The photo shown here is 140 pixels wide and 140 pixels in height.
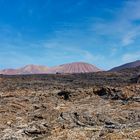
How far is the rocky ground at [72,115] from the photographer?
20.8 m

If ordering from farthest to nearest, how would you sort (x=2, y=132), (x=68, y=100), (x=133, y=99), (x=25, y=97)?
(x=25, y=97) → (x=68, y=100) → (x=133, y=99) → (x=2, y=132)

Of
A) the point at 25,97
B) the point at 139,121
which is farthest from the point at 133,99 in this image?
the point at 25,97

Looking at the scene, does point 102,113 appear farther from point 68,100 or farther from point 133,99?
point 68,100

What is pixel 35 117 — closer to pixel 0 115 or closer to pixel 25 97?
pixel 0 115

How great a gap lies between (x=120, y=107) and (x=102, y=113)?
9.50 ft

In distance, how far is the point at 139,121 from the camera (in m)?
23.3

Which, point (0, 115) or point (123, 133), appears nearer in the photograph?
point (123, 133)

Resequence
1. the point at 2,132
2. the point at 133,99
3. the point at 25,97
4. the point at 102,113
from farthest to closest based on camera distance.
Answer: the point at 25,97, the point at 133,99, the point at 102,113, the point at 2,132

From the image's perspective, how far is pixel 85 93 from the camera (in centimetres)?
3669

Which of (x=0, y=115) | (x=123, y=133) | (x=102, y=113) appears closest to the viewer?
(x=123, y=133)

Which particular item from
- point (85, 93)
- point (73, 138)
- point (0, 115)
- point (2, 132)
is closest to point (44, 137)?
point (73, 138)

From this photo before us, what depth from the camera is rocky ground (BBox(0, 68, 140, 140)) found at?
20.8m

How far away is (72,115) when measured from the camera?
26891mm

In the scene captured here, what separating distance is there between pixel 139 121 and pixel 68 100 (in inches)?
492
